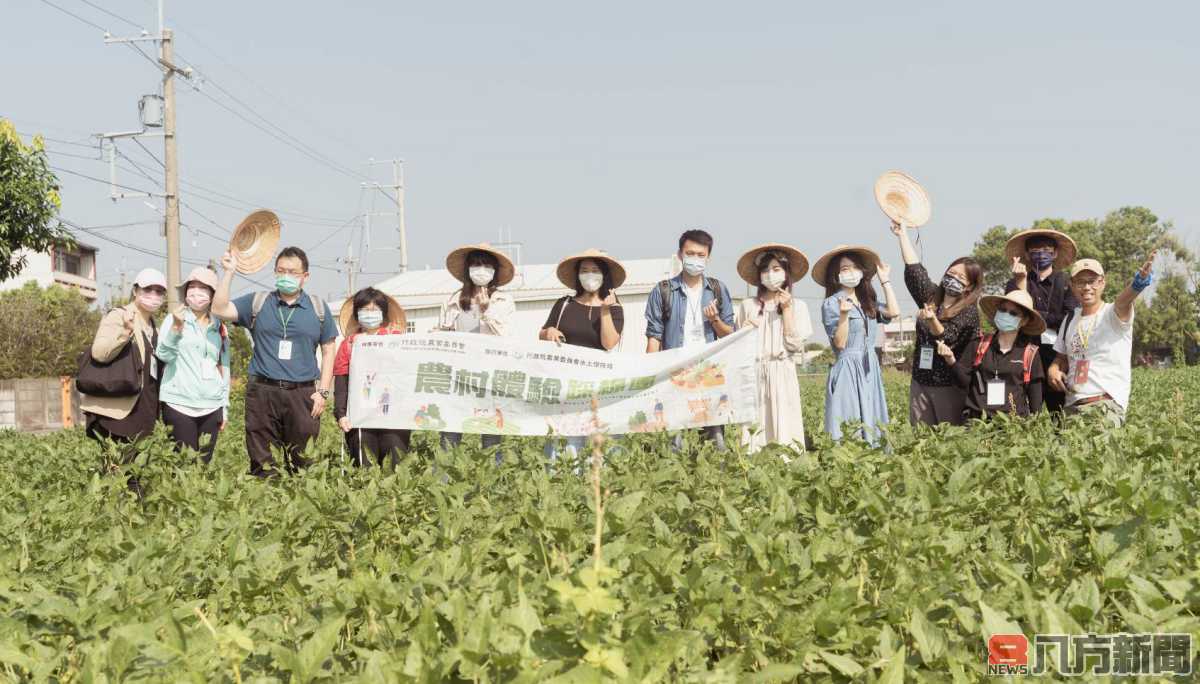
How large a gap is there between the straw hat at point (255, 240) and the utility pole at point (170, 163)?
13682mm

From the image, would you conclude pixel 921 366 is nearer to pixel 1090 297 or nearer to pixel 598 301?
pixel 1090 297

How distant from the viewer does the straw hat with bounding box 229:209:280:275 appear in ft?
23.7

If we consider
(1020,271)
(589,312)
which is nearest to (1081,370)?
(1020,271)

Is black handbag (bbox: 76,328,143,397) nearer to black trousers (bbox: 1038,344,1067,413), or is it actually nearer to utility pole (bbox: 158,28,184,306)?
black trousers (bbox: 1038,344,1067,413)

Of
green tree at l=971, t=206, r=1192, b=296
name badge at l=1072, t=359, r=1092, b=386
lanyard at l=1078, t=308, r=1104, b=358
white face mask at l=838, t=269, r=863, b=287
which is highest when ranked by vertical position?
green tree at l=971, t=206, r=1192, b=296

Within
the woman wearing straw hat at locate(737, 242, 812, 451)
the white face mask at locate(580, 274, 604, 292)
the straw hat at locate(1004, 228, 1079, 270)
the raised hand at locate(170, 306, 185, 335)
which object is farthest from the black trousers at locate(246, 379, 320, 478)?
the straw hat at locate(1004, 228, 1079, 270)

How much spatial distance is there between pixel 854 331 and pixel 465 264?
2915mm

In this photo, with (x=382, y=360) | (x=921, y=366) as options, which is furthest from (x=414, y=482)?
(x=921, y=366)

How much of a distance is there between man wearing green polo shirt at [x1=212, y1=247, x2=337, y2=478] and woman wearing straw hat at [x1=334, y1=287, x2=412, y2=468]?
0.30 metres

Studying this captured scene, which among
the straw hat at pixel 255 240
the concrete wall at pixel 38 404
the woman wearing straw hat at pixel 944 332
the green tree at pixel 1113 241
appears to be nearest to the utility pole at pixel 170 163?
the concrete wall at pixel 38 404

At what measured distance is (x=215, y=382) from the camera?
658 centimetres

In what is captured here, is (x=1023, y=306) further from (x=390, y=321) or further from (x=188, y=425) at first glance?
(x=188, y=425)

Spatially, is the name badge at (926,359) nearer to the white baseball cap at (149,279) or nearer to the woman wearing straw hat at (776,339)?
the woman wearing straw hat at (776,339)

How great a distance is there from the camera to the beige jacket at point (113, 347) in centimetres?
630
